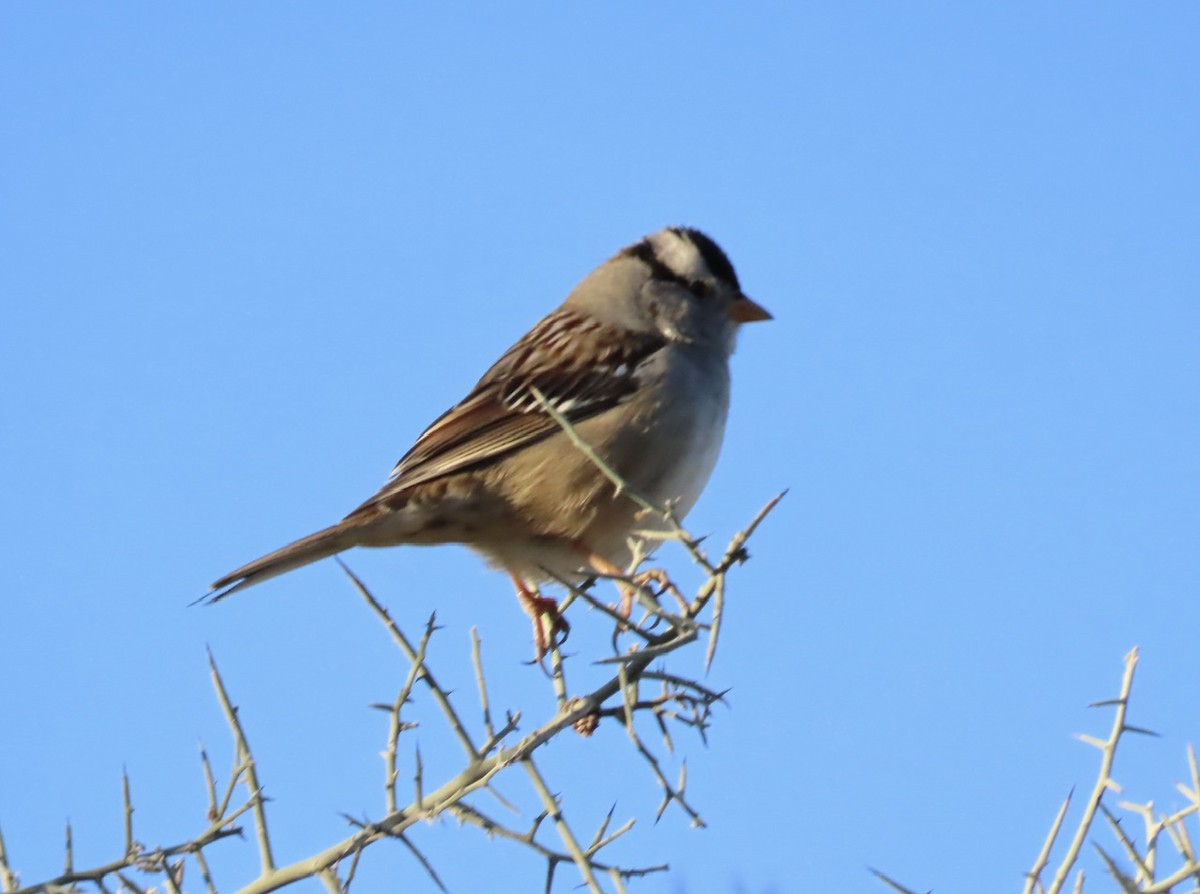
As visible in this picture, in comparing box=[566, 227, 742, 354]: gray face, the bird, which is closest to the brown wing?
the bird

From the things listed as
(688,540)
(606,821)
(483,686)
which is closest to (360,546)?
(483,686)

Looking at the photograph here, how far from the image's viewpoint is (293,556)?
14.9 ft

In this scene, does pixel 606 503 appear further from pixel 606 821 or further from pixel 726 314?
pixel 606 821

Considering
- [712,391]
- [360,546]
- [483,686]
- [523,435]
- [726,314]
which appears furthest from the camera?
[726,314]

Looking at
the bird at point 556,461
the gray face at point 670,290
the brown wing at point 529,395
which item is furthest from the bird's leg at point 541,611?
the gray face at point 670,290

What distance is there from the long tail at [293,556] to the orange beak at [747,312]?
6.77ft

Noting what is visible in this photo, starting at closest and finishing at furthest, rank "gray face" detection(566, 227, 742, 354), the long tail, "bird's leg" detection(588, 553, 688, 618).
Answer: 1. "bird's leg" detection(588, 553, 688, 618)
2. the long tail
3. "gray face" detection(566, 227, 742, 354)

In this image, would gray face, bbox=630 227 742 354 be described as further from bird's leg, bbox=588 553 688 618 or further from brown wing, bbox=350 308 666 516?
bird's leg, bbox=588 553 688 618

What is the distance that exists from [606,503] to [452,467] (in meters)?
0.51

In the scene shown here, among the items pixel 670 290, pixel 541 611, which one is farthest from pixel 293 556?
pixel 670 290

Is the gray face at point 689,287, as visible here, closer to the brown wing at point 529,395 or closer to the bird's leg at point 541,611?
the brown wing at point 529,395

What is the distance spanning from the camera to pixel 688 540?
8.42ft

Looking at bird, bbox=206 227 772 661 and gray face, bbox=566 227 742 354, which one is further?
gray face, bbox=566 227 742 354

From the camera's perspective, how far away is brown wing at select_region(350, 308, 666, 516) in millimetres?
5168
